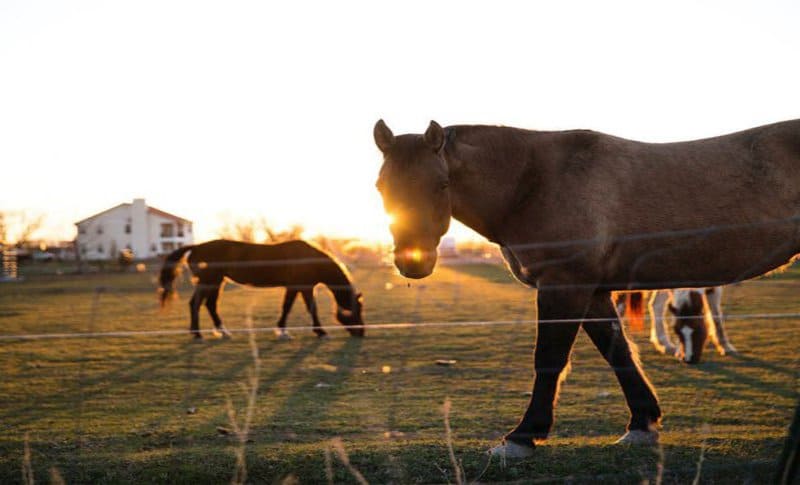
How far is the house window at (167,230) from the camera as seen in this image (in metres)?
69.7

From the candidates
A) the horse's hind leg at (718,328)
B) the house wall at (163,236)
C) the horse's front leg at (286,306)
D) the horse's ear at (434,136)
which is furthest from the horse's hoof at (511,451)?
the house wall at (163,236)

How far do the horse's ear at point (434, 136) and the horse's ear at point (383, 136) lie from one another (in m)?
0.17

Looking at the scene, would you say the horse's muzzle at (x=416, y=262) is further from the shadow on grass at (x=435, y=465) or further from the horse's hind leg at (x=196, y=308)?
the horse's hind leg at (x=196, y=308)

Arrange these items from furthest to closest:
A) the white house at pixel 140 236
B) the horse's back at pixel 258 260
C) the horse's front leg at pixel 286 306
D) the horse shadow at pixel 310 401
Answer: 1. the white house at pixel 140 236
2. the horse's back at pixel 258 260
3. the horse's front leg at pixel 286 306
4. the horse shadow at pixel 310 401

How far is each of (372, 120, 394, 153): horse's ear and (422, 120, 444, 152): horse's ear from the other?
0.57 ft

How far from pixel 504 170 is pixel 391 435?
Answer: 2.12m

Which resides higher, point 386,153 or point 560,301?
point 386,153

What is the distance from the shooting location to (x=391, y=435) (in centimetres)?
486

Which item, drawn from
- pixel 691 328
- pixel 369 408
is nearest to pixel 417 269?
pixel 369 408

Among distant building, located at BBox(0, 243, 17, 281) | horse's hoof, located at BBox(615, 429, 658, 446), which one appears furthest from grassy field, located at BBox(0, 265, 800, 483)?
distant building, located at BBox(0, 243, 17, 281)

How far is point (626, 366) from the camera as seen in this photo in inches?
154

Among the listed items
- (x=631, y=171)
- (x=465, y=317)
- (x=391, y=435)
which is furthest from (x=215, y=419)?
(x=465, y=317)

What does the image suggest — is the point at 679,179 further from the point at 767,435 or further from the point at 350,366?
the point at 350,366

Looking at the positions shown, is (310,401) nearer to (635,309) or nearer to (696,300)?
(635,309)
